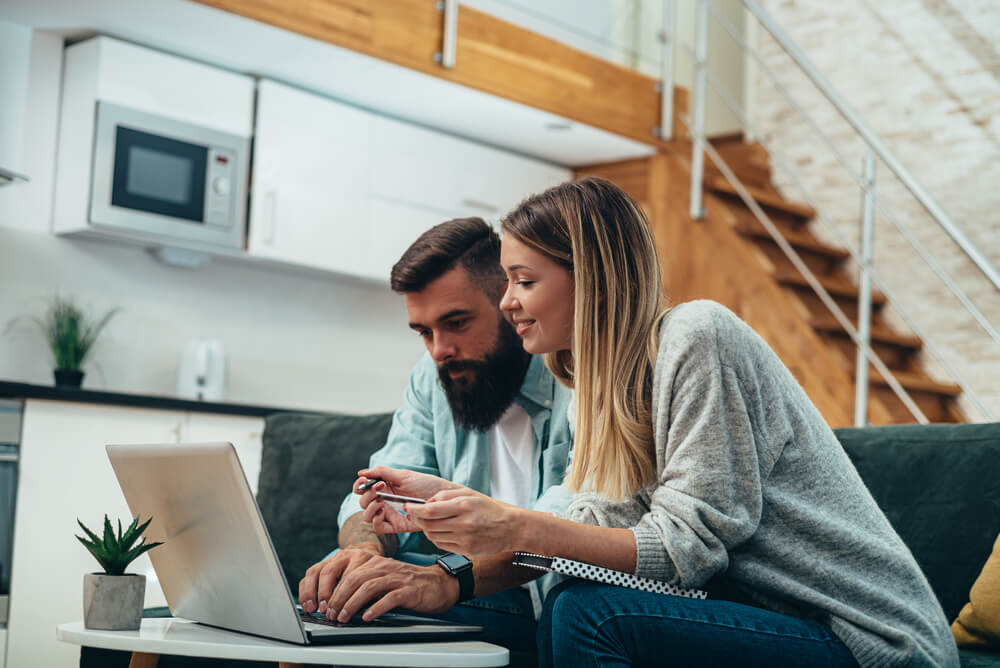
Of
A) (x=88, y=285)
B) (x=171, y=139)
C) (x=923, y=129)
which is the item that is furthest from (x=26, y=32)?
(x=923, y=129)

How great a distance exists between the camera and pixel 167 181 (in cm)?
402

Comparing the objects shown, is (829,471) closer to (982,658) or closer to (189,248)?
(982,658)

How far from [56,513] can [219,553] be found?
2217 mm

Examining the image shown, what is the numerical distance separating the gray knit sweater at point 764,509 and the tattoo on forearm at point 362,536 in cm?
64

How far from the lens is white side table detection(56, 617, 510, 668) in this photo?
128cm

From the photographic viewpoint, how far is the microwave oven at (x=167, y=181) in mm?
3861

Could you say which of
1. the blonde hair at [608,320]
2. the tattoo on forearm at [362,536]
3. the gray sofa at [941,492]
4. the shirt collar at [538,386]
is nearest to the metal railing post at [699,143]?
the gray sofa at [941,492]

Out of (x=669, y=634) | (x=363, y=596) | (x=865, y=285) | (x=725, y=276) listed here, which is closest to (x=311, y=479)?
(x=363, y=596)

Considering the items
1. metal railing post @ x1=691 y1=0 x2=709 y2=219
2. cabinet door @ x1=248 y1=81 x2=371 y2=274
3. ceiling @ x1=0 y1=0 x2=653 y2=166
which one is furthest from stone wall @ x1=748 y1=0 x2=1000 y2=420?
cabinet door @ x1=248 y1=81 x2=371 y2=274

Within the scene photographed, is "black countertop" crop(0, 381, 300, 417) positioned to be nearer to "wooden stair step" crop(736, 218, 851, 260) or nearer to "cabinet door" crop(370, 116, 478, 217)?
"cabinet door" crop(370, 116, 478, 217)

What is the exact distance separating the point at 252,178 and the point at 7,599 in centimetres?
170

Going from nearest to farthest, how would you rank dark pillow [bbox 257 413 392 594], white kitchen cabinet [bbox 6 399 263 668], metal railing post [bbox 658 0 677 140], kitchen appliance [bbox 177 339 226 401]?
dark pillow [bbox 257 413 392 594], white kitchen cabinet [bbox 6 399 263 668], kitchen appliance [bbox 177 339 226 401], metal railing post [bbox 658 0 677 140]

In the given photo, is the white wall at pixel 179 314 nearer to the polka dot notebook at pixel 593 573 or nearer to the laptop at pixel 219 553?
the laptop at pixel 219 553

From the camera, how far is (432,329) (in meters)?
2.18
